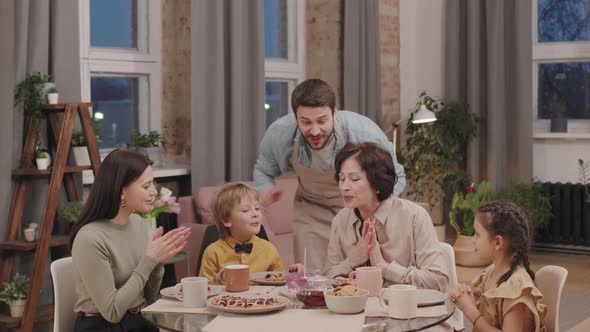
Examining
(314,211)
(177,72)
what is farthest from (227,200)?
(177,72)

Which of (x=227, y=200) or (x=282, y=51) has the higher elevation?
(x=282, y=51)

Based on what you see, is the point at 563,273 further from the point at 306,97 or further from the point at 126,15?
the point at 126,15

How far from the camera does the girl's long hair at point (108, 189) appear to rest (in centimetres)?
268

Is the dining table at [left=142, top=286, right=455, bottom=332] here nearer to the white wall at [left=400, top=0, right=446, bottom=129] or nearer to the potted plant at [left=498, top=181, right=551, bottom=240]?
the potted plant at [left=498, top=181, right=551, bottom=240]

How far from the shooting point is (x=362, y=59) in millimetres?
7152

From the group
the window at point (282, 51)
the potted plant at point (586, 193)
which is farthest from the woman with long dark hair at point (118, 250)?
the potted plant at point (586, 193)

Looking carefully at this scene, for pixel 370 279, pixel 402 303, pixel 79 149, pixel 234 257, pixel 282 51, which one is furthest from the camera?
pixel 282 51

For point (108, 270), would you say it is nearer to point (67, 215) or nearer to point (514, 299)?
point (514, 299)

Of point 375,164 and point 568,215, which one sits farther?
point 568,215

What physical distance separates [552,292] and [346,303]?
0.69 metres

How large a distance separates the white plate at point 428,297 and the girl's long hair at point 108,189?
3.12 feet

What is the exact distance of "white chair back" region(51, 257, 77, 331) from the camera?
2703mm

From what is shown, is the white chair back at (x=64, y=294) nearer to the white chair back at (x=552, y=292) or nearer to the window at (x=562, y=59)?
the white chair back at (x=552, y=292)

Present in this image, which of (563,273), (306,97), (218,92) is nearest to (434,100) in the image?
(218,92)
